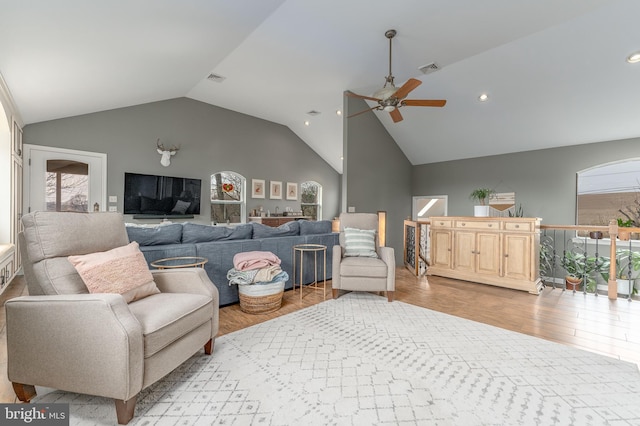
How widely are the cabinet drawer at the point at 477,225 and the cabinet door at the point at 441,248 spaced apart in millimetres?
239

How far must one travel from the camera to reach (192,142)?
6391 mm

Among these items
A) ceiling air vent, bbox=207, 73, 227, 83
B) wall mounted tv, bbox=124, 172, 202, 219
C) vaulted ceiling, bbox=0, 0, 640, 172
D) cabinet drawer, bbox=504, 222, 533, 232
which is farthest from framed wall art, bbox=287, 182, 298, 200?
cabinet drawer, bbox=504, 222, 533, 232

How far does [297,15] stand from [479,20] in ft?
6.88

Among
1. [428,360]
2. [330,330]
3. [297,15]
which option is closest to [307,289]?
[330,330]

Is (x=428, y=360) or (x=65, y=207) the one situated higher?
(x=65, y=207)

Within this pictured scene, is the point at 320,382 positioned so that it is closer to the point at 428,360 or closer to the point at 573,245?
the point at 428,360

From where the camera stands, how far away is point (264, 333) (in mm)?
2516

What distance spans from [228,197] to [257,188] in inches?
31.4

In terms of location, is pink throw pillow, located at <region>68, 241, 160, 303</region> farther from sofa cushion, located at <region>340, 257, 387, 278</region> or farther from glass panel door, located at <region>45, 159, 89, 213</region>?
glass panel door, located at <region>45, 159, 89, 213</region>

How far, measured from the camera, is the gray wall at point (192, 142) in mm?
5105

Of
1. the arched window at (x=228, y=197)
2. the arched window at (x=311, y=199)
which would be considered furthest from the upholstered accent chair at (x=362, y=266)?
the arched window at (x=311, y=199)

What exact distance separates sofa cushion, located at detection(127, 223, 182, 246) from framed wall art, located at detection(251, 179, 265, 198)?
4481 millimetres

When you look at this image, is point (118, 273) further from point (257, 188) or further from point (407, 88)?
point (257, 188)

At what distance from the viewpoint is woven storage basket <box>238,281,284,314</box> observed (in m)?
2.95
